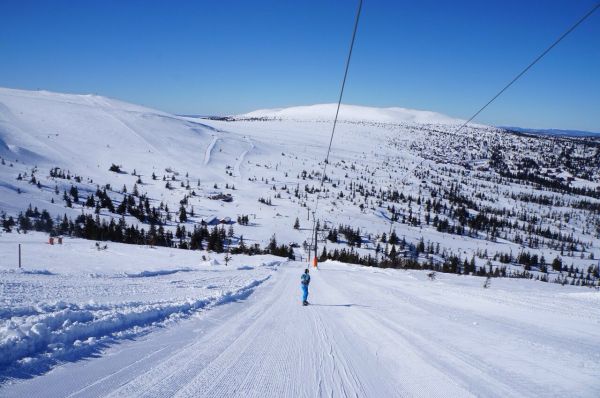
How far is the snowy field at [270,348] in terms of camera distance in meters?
5.52

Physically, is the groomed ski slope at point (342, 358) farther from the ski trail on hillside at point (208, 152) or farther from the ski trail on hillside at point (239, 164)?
the ski trail on hillside at point (208, 152)

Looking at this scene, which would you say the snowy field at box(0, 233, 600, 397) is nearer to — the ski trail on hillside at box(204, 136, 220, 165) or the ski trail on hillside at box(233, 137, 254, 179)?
the ski trail on hillside at box(233, 137, 254, 179)

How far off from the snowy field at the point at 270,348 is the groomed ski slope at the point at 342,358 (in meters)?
0.03

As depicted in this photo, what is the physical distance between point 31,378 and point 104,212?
91.0 metres

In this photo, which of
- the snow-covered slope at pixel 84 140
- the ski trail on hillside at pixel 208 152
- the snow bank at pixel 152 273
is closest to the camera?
the snow bank at pixel 152 273

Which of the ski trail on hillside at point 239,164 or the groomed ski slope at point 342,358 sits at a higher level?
the ski trail on hillside at point 239,164

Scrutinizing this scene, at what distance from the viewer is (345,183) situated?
18138 centimetres

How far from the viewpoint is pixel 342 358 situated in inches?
287

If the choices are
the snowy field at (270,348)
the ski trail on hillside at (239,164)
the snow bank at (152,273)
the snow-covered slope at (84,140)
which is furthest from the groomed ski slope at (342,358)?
the ski trail on hillside at (239,164)

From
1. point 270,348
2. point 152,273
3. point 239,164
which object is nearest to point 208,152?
point 239,164

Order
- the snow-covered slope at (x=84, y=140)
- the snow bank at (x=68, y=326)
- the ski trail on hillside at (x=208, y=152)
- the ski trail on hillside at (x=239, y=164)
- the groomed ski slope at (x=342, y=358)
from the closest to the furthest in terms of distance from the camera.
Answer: the groomed ski slope at (x=342, y=358)
the snow bank at (x=68, y=326)
the snow-covered slope at (x=84, y=140)
the ski trail on hillside at (x=239, y=164)
the ski trail on hillside at (x=208, y=152)

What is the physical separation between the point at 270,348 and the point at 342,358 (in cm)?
148

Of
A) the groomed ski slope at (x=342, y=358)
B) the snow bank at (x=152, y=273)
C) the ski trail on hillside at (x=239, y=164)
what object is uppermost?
the ski trail on hillside at (x=239, y=164)

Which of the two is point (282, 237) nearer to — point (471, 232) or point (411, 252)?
point (411, 252)
